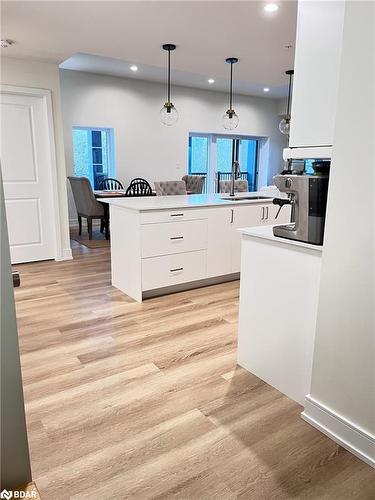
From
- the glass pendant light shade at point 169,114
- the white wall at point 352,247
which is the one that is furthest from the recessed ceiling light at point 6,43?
the white wall at point 352,247

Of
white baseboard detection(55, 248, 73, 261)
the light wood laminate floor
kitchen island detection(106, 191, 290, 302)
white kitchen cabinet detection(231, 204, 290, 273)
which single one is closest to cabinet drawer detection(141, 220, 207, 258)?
kitchen island detection(106, 191, 290, 302)

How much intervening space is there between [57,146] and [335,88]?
3845 millimetres

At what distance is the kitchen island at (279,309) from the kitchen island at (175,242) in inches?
50.2

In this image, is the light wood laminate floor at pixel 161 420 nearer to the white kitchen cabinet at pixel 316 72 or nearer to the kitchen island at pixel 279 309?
the kitchen island at pixel 279 309

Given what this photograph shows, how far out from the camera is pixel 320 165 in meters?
1.80

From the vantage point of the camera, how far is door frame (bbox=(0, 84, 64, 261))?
4.24 meters

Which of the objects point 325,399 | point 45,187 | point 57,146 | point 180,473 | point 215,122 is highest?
point 215,122

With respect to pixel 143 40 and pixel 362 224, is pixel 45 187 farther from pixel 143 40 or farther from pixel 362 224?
pixel 362 224

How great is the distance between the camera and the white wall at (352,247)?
143 centimetres

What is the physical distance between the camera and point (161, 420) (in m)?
1.83

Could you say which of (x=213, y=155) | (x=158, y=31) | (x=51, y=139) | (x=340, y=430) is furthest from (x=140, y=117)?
(x=340, y=430)

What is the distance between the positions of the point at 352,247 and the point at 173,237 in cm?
207

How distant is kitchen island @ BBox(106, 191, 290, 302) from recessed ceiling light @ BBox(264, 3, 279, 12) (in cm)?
166

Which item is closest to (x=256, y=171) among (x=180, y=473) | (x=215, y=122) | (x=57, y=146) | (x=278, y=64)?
(x=215, y=122)
